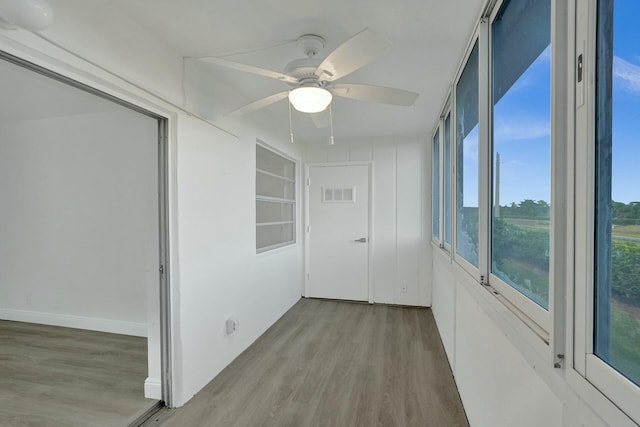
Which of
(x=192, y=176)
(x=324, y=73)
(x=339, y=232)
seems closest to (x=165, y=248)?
Answer: (x=192, y=176)

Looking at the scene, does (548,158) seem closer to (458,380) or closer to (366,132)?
(458,380)

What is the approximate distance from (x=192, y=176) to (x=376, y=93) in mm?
1407

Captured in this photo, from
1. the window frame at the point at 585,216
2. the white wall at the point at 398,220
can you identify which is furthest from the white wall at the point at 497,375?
the white wall at the point at 398,220

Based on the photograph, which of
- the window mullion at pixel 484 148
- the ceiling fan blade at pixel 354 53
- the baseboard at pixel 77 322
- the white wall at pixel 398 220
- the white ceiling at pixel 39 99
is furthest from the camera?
the white wall at pixel 398 220

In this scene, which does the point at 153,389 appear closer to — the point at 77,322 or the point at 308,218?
the point at 77,322

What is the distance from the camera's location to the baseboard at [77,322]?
3232mm

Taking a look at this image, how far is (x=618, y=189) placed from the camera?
65cm

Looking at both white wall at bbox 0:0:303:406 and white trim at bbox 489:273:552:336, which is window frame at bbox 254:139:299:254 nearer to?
white wall at bbox 0:0:303:406

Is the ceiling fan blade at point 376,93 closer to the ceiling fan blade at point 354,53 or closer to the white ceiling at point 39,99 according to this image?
the ceiling fan blade at point 354,53

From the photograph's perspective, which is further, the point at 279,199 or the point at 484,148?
the point at 279,199

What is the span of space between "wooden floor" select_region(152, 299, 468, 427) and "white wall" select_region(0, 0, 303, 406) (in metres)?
0.20

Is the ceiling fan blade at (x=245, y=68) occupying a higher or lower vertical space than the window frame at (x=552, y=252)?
higher

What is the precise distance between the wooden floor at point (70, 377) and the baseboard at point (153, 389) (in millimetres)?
37

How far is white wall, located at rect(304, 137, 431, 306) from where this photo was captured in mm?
4117
